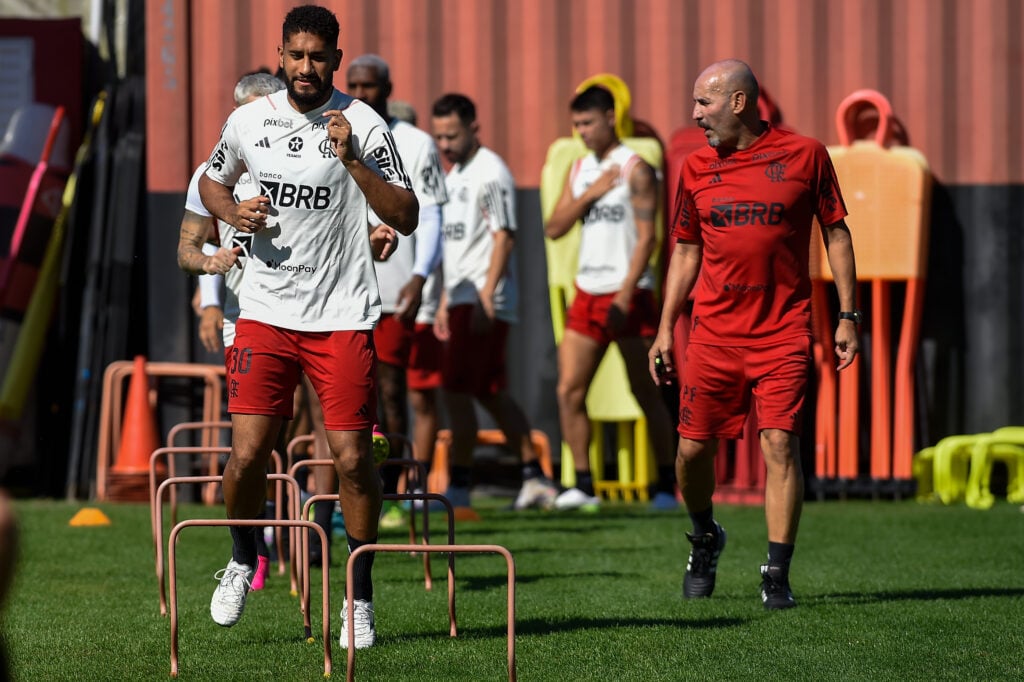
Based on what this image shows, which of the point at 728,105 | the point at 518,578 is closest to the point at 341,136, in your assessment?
the point at 728,105

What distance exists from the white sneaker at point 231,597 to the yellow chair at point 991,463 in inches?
241

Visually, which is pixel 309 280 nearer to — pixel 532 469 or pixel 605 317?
pixel 605 317

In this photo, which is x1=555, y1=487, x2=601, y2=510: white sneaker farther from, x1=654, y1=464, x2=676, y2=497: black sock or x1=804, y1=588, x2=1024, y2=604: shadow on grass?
x1=804, y1=588, x2=1024, y2=604: shadow on grass

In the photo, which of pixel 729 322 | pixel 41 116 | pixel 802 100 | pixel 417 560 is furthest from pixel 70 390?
pixel 729 322

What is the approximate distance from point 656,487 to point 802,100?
2878mm

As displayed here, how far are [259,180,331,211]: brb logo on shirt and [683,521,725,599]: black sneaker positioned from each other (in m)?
2.16

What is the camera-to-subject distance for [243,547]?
5.36m

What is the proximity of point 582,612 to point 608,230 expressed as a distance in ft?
14.0

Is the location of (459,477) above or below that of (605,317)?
below

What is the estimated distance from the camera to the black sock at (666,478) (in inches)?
394

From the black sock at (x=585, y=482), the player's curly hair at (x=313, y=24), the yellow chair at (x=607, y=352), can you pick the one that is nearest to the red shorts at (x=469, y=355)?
the black sock at (x=585, y=482)

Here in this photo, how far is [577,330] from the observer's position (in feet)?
32.3

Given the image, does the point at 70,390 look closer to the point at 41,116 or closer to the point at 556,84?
the point at 41,116

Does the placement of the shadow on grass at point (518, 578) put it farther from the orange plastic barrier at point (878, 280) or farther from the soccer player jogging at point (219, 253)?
the orange plastic barrier at point (878, 280)
